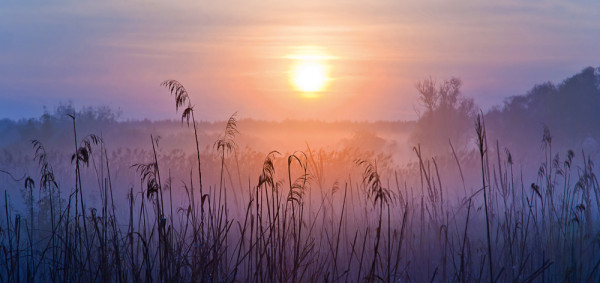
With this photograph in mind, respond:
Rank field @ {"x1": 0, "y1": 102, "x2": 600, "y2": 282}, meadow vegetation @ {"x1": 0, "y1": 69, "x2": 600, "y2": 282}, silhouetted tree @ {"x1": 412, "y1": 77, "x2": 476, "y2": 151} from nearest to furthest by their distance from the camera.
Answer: meadow vegetation @ {"x1": 0, "y1": 69, "x2": 600, "y2": 282} → field @ {"x1": 0, "y1": 102, "x2": 600, "y2": 282} → silhouetted tree @ {"x1": 412, "y1": 77, "x2": 476, "y2": 151}

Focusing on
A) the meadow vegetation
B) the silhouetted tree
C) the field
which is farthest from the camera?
the silhouetted tree

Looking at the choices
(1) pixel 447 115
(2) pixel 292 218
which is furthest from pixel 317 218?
(1) pixel 447 115

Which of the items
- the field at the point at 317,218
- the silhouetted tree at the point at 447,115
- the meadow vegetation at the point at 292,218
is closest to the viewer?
the meadow vegetation at the point at 292,218

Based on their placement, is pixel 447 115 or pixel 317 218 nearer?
pixel 317 218

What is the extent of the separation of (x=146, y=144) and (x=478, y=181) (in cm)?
1111

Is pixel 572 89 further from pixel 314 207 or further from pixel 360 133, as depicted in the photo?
pixel 314 207

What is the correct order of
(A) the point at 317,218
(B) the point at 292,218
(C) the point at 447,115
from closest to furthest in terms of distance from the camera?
(B) the point at 292,218 < (A) the point at 317,218 < (C) the point at 447,115

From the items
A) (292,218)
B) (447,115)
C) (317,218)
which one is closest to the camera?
(292,218)

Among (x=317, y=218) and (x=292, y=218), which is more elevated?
(x=292, y=218)

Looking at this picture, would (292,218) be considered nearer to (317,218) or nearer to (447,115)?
(317,218)

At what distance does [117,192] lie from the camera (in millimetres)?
10680

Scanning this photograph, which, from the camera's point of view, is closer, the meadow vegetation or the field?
the meadow vegetation

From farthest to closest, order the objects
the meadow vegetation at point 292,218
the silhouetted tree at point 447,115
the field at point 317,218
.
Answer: the silhouetted tree at point 447,115, the field at point 317,218, the meadow vegetation at point 292,218

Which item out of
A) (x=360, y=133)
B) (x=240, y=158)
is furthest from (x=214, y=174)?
(x=360, y=133)
